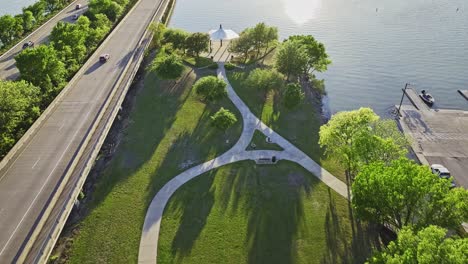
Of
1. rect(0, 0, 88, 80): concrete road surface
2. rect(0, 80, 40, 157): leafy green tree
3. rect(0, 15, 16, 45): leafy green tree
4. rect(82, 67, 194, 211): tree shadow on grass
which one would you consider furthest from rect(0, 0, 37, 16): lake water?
rect(0, 80, 40, 157): leafy green tree

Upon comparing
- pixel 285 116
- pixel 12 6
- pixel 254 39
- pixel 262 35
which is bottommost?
pixel 285 116

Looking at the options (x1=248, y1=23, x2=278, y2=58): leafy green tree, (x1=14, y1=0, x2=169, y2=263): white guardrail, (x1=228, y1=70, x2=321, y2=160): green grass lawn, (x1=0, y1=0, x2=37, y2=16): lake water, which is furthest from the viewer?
(x1=0, y1=0, x2=37, y2=16): lake water

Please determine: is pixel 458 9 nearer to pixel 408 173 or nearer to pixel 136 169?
pixel 408 173

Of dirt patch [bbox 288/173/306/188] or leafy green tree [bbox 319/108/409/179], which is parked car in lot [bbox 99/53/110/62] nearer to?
dirt patch [bbox 288/173/306/188]

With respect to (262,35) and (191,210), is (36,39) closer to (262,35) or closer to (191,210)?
(262,35)

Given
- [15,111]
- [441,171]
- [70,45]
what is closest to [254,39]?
[70,45]
